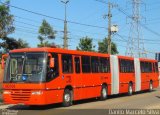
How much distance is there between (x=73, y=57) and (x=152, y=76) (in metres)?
14.8

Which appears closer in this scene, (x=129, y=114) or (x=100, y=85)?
(x=129, y=114)

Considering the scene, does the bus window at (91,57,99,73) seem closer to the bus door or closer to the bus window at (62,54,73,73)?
the bus door

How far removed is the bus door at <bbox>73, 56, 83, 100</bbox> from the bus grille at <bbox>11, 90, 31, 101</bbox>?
3459 millimetres

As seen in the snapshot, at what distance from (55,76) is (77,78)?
7.81 feet

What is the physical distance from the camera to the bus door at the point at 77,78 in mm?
23030

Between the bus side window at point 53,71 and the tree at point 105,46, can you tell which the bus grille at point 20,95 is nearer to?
the bus side window at point 53,71

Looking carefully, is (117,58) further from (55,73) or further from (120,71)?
(55,73)

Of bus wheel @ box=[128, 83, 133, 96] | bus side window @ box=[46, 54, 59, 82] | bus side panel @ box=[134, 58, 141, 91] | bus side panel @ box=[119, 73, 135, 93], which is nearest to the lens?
bus side window @ box=[46, 54, 59, 82]

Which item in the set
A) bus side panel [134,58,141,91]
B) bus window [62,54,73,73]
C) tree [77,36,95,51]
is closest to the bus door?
bus window [62,54,73,73]

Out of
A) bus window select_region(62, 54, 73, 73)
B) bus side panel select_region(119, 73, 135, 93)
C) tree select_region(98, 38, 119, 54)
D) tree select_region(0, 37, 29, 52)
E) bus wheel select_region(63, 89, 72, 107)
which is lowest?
bus wheel select_region(63, 89, 72, 107)

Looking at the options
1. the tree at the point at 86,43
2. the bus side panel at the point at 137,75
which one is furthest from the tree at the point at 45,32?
the bus side panel at the point at 137,75

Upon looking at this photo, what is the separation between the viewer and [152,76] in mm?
36500

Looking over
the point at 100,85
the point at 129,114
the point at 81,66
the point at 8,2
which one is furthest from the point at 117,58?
the point at 8,2

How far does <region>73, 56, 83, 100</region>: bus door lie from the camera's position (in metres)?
23.0
